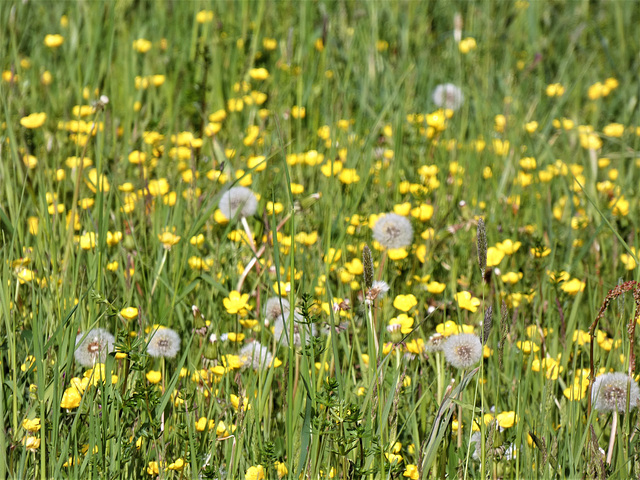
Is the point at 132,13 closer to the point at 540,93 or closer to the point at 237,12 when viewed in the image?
the point at 237,12

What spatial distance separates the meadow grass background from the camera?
1649 millimetres

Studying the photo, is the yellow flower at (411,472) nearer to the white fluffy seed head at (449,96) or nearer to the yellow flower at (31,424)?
the yellow flower at (31,424)

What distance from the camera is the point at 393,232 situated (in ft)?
7.94

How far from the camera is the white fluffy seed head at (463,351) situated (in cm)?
179

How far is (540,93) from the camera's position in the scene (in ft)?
13.5

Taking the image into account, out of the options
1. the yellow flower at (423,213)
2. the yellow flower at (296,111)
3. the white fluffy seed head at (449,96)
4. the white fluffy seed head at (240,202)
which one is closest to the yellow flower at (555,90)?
the white fluffy seed head at (449,96)

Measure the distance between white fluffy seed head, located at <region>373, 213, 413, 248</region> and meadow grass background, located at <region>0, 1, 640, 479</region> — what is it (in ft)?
0.31

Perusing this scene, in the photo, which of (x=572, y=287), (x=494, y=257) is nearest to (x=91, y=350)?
(x=494, y=257)

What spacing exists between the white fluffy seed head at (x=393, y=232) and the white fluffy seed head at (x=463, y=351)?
591 millimetres

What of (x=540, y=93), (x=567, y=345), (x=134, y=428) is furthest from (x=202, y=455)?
(x=540, y=93)

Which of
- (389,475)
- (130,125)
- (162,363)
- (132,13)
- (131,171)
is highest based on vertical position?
(132,13)

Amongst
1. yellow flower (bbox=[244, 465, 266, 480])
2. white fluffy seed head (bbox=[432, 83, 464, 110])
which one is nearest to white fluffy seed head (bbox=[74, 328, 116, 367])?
yellow flower (bbox=[244, 465, 266, 480])

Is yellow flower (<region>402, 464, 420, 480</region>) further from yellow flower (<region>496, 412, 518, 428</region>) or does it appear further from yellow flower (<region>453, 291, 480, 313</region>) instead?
yellow flower (<region>453, 291, 480, 313</region>)

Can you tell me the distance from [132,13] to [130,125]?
1.27 metres
